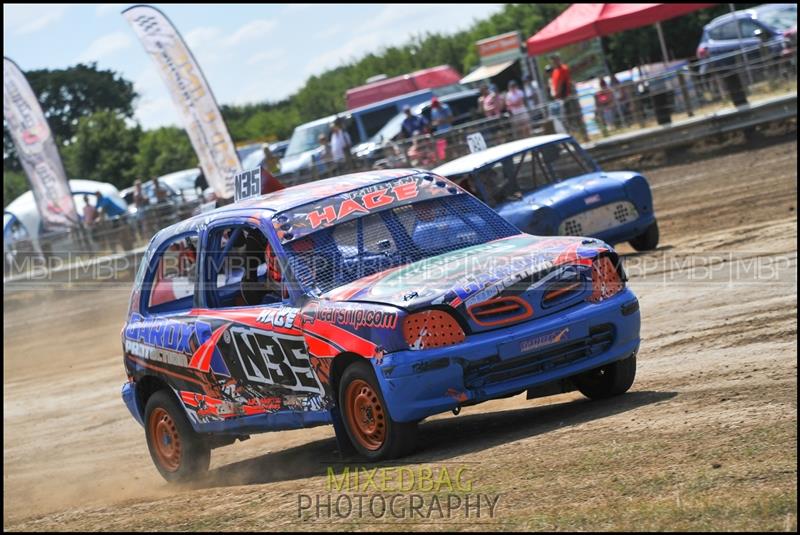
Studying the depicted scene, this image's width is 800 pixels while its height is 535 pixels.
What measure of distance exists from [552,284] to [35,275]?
23.8 m

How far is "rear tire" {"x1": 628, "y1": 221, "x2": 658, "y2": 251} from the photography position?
15.6m

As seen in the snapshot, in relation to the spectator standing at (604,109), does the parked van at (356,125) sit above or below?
above

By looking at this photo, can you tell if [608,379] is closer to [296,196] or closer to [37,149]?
[296,196]

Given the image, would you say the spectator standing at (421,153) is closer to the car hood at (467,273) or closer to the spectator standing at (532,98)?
the spectator standing at (532,98)

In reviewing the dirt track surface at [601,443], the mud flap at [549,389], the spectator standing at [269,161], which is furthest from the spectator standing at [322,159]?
the mud flap at [549,389]

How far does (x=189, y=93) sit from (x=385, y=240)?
19.0m

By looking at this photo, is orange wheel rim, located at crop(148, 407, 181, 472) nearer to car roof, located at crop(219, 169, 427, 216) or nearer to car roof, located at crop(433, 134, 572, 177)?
car roof, located at crop(219, 169, 427, 216)

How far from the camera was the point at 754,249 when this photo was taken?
1355cm

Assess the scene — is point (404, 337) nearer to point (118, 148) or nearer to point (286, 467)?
point (286, 467)

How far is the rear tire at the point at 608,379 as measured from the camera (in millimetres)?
7527

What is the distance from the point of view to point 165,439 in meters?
8.79

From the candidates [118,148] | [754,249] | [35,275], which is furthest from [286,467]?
[118,148]

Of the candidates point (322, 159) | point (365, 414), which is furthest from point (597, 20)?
point (365, 414)

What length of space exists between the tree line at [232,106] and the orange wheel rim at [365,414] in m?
41.9
